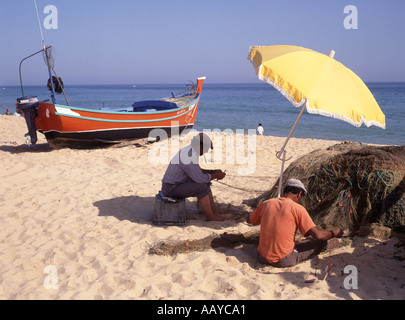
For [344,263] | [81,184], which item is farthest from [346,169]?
[81,184]

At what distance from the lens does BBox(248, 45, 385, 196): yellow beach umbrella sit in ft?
12.7

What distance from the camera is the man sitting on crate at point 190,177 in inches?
197

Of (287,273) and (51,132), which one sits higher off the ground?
(51,132)

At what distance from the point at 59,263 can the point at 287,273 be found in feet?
8.19

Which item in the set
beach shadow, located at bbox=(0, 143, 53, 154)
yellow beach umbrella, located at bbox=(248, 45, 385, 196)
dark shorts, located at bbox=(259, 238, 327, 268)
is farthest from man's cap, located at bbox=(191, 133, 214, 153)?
beach shadow, located at bbox=(0, 143, 53, 154)

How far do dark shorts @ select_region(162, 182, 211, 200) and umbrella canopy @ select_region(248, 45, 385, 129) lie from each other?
178 cm

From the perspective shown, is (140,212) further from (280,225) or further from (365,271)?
(365,271)

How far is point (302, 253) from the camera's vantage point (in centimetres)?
398

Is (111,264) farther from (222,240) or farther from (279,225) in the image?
(279,225)

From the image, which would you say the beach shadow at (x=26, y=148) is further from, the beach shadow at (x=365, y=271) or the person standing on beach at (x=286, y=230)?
the beach shadow at (x=365, y=271)

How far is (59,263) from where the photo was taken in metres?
4.12

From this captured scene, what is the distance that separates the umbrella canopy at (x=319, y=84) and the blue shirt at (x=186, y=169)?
1.45 m

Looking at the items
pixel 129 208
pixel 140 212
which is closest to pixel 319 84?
pixel 140 212
